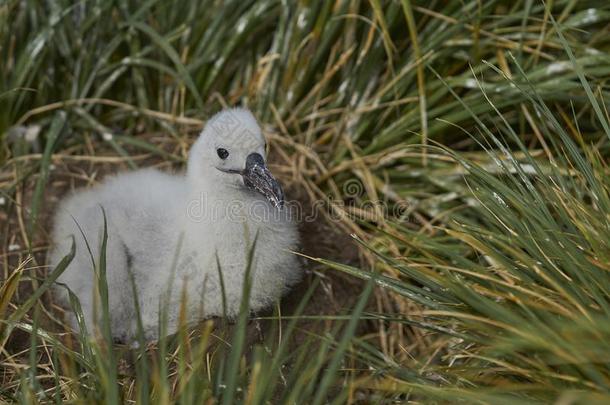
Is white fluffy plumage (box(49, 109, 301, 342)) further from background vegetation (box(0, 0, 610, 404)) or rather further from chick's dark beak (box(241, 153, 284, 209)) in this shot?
background vegetation (box(0, 0, 610, 404))

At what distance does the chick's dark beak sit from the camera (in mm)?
3141

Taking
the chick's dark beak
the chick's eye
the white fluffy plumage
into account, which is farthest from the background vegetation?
the chick's eye

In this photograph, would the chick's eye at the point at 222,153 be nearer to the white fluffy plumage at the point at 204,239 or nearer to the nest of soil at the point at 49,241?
the white fluffy plumage at the point at 204,239

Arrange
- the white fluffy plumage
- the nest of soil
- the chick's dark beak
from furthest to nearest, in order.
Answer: the nest of soil, the white fluffy plumage, the chick's dark beak

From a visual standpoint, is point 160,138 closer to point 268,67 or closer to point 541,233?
point 268,67

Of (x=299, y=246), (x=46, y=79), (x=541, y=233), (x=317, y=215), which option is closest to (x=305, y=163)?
(x=317, y=215)

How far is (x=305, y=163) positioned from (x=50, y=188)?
4.13ft

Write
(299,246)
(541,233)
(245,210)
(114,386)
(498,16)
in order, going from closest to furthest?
(114,386) → (541,233) → (245,210) → (299,246) → (498,16)

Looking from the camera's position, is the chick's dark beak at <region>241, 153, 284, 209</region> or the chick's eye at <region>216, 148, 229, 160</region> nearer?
the chick's dark beak at <region>241, 153, 284, 209</region>

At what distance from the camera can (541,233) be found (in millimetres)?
2602

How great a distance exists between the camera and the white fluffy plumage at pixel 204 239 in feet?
10.7

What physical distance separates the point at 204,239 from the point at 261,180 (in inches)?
13.3

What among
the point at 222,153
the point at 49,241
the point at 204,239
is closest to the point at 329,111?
the point at 222,153

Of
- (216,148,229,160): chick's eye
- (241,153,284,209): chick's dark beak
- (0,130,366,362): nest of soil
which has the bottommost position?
(0,130,366,362): nest of soil
